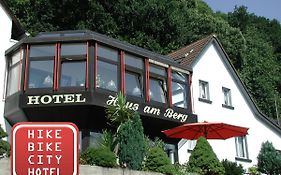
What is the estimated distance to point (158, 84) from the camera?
21.3 metres

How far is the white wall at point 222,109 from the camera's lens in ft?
82.5

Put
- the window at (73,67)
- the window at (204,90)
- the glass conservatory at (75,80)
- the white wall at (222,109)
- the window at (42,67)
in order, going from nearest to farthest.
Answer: the glass conservatory at (75,80)
the window at (73,67)
the window at (42,67)
the white wall at (222,109)
the window at (204,90)

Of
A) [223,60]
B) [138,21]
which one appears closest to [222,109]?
[223,60]

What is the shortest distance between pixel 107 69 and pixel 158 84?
2.89 meters

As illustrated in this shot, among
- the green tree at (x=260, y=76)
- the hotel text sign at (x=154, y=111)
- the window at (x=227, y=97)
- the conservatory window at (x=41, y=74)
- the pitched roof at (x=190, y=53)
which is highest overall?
the green tree at (x=260, y=76)

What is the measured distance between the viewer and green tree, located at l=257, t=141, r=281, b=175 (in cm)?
2558

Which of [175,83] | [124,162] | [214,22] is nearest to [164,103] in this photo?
[175,83]

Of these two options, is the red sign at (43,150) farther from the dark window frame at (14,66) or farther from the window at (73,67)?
the dark window frame at (14,66)

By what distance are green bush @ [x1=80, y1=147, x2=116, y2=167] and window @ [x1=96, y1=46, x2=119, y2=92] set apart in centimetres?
323

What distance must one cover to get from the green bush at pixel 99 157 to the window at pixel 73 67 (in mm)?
3176

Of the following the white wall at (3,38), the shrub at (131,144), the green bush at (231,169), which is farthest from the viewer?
the white wall at (3,38)

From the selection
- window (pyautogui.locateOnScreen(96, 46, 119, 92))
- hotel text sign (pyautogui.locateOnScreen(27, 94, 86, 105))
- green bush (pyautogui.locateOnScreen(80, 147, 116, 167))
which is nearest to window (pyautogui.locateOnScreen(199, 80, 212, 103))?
window (pyautogui.locateOnScreen(96, 46, 119, 92))

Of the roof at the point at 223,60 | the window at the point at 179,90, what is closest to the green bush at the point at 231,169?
the window at the point at 179,90

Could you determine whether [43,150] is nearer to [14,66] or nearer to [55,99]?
[55,99]
